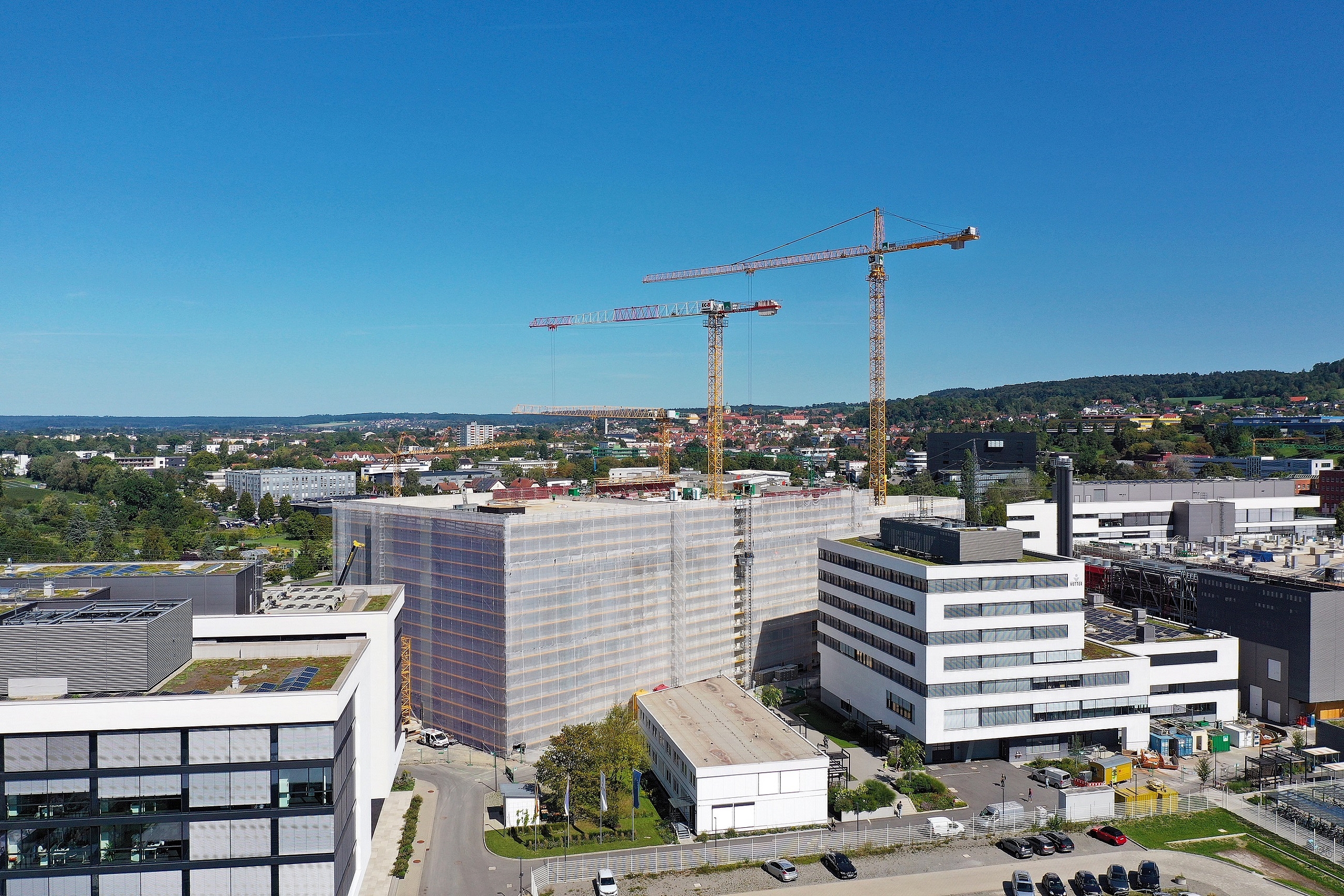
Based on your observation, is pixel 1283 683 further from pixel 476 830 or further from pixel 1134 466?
pixel 1134 466

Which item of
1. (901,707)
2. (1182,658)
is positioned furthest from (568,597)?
(1182,658)

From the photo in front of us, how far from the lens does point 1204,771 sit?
49.4 metres

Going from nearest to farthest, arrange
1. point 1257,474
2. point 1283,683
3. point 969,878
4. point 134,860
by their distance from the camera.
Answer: point 134,860 → point 969,878 → point 1283,683 → point 1257,474

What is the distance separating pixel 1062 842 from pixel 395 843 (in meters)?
32.7

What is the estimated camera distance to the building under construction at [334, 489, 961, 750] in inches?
2173

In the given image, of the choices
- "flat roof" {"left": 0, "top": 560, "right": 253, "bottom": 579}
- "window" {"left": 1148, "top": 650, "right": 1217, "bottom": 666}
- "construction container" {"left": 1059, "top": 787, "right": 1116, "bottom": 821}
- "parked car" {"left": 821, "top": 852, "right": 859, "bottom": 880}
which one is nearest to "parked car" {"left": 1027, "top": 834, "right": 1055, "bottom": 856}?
"construction container" {"left": 1059, "top": 787, "right": 1116, "bottom": 821}

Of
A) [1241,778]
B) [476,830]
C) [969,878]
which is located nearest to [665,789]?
[476,830]

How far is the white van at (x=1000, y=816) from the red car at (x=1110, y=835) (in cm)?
332

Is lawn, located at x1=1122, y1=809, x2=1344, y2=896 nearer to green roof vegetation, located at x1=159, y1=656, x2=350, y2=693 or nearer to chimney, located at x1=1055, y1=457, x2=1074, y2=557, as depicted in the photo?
green roof vegetation, located at x1=159, y1=656, x2=350, y2=693

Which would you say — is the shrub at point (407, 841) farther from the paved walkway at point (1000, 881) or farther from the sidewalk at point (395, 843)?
the paved walkway at point (1000, 881)

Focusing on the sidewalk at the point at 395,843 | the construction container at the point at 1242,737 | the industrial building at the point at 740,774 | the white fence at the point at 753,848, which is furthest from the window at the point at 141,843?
the construction container at the point at 1242,737

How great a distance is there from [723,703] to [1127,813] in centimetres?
2314

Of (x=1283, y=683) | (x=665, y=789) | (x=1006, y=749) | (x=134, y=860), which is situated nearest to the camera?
(x=134, y=860)

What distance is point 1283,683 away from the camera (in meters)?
59.6
